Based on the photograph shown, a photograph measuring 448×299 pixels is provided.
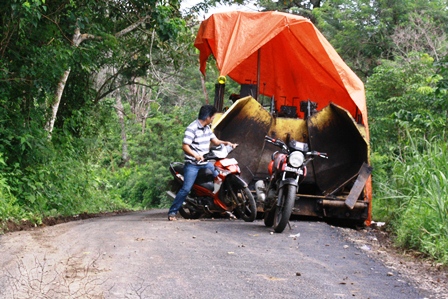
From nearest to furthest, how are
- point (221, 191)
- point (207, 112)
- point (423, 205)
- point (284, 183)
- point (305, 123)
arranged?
point (423, 205) → point (284, 183) → point (207, 112) → point (221, 191) → point (305, 123)

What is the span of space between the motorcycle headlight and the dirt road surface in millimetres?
902

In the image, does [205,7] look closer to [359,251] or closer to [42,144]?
[42,144]

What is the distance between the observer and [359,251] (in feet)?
23.2

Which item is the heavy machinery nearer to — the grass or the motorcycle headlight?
the grass

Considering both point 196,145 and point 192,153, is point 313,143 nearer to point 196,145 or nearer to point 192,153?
point 196,145

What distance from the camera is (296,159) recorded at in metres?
8.41

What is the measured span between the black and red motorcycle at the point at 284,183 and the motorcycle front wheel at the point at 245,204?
24 centimetres

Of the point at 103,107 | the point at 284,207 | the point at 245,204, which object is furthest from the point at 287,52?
the point at 103,107

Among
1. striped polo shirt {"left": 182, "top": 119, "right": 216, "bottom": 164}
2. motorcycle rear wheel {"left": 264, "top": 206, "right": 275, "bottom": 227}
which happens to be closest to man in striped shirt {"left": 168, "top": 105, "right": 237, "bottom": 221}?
striped polo shirt {"left": 182, "top": 119, "right": 216, "bottom": 164}

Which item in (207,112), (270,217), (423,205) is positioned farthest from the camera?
(207,112)

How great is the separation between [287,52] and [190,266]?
767 cm

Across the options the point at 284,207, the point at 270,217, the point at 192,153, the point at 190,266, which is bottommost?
the point at 270,217

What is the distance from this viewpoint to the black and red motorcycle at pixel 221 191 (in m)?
9.35

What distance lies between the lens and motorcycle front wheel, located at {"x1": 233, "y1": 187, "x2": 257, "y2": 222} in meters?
9.19
